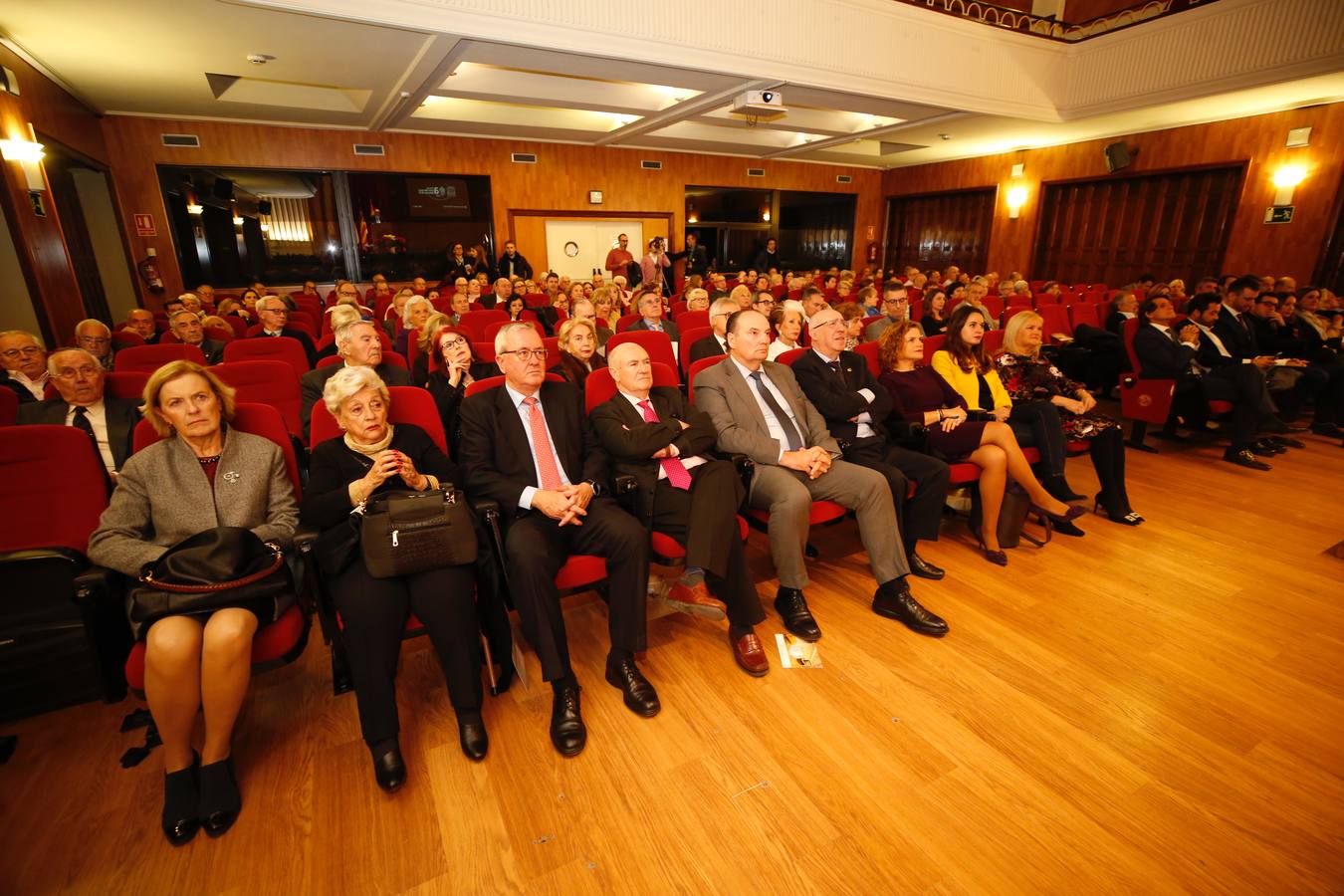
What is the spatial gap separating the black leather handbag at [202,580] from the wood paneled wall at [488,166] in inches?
376

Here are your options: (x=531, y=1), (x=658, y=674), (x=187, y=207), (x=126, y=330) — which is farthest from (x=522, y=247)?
(x=658, y=674)

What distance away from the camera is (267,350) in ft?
12.8

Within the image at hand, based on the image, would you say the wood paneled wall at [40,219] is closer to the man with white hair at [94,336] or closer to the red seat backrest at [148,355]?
the man with white hair at [94,336]

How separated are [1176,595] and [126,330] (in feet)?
24.0

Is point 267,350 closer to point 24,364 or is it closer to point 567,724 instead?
point 24,364

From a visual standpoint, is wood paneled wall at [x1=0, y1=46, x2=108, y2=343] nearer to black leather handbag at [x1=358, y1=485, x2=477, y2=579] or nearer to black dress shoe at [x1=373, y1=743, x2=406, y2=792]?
black leather handbag at [x1=358, y1=485, x2=477, y2=579]

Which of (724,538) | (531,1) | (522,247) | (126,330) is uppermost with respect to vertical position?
(531,1)

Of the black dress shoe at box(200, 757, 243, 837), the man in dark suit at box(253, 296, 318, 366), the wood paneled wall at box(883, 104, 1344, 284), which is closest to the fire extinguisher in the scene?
the man in dark suit at box(253, 296, 318, 366)

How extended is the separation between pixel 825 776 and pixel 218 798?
1.80 metres

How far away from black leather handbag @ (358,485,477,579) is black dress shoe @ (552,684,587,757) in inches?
23.5

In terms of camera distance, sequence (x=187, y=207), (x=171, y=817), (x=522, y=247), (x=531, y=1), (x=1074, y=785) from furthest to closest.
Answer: (x=522, y=247)
(x=187, y=207)
(x=531, y=1)
(x=1074, y=785)
(x=171, y=817)

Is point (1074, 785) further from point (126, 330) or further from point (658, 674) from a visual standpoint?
point (126, 330)

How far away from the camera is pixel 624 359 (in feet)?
8.13

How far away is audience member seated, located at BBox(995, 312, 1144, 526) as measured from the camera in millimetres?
3328
